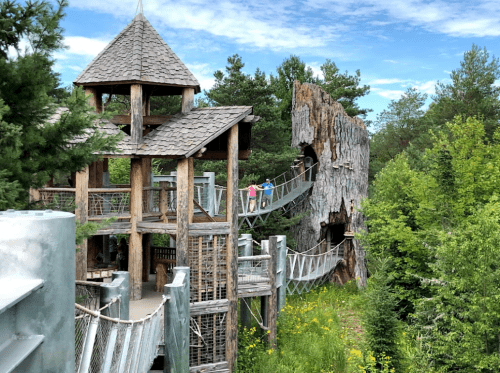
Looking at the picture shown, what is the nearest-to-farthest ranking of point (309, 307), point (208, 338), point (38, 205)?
point (38, 205) → point (208, 338) → point (309, 307)

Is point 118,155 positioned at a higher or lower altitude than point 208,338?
higher

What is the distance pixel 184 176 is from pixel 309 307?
30.3 ft

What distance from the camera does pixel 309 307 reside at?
17.2 m

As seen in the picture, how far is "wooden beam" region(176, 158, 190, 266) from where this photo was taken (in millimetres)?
9695

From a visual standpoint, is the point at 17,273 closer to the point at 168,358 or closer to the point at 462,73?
the point at 168,358

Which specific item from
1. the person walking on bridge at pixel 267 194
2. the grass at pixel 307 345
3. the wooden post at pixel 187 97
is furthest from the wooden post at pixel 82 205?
the person walking on bridge at pixel 267 194

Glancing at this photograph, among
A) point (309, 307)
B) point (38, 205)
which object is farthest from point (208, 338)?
point (309, 307)

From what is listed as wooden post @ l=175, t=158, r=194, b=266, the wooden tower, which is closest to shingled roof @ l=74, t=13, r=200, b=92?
the wooden tower

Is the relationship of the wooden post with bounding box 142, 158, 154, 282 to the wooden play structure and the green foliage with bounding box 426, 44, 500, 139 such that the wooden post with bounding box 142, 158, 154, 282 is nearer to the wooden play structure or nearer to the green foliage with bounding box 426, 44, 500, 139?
the wooden play structure

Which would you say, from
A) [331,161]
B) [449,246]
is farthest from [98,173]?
[331,161]

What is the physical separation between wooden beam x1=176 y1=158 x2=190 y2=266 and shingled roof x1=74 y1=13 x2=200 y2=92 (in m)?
2.07

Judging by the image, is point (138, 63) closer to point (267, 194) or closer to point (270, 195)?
point (267, 194)

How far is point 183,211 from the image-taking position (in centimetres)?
977

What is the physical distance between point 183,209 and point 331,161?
1304 centimetres
